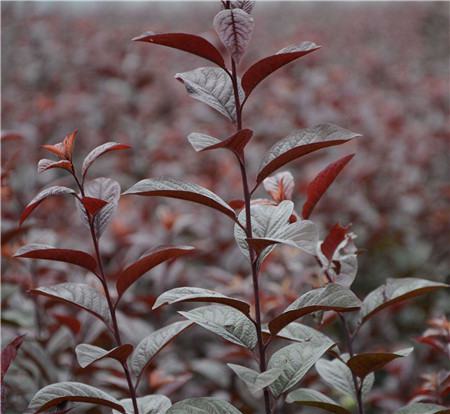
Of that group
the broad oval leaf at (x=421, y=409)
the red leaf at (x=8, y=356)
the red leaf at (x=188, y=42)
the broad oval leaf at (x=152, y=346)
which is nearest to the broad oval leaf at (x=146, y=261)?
the broad oval leaf at (x=152, y=346)

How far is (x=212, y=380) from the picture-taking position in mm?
2197

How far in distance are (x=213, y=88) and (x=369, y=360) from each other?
1.68ft

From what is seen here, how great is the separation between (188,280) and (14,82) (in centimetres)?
315

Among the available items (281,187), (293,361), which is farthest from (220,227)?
(293,361)

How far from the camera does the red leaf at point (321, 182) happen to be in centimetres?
120

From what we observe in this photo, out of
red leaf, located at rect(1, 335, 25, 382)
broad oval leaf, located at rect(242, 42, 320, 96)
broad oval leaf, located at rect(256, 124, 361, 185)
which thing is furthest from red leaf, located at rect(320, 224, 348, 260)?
red leaf, located at rect(1, 335, 25, 382)

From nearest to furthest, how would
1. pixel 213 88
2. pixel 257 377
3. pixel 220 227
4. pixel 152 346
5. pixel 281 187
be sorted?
pixel 257 377
pixel 213 88
pixel 152 346
pixel 281 187
pixel 220 227

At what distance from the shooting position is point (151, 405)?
1.18 m

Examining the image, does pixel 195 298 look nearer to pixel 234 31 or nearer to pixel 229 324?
pixel 229 324

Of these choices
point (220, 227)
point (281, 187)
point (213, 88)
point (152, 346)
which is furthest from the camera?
point (220, 227)

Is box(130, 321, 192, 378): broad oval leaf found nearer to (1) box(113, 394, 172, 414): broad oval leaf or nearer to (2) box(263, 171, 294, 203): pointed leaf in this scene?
(1) box(113, 394, 172, 414): broad oval leaf

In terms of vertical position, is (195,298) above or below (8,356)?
above

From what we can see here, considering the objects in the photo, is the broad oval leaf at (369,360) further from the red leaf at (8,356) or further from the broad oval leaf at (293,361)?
the red leaf at (8,356)

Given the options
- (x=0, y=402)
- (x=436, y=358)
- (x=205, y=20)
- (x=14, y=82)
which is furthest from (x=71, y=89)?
(x=205, y=20)
